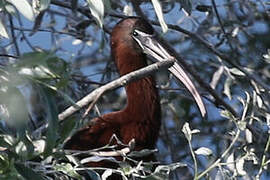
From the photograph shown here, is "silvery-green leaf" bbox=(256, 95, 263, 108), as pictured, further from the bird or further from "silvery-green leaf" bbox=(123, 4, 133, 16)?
"silvery-green leaf" bbox=(123, 4, 133, 16)

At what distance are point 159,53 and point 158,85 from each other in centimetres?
31

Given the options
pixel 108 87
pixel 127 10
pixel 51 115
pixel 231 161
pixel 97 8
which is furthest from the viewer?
pixel 127 10

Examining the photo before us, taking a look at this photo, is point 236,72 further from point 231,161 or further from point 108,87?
point 108,87

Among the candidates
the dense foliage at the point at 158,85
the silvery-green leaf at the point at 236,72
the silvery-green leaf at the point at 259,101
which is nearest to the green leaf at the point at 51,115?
the dense foliage at the point at 158,85

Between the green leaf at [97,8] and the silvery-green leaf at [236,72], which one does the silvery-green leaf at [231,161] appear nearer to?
the green leaf at [97,8]

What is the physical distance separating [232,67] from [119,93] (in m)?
1.09

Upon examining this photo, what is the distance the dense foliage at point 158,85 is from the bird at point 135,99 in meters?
0.06

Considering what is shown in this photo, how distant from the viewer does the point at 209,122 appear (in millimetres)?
4957

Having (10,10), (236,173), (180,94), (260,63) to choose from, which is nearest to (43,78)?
(10,10)

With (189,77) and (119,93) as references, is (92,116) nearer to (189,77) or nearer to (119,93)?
(189,77)

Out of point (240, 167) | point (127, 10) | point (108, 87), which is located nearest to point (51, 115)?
point (108, 87)

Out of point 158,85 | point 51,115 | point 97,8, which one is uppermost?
point 97,8

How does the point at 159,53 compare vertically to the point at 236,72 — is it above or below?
above

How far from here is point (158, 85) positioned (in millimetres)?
4133
